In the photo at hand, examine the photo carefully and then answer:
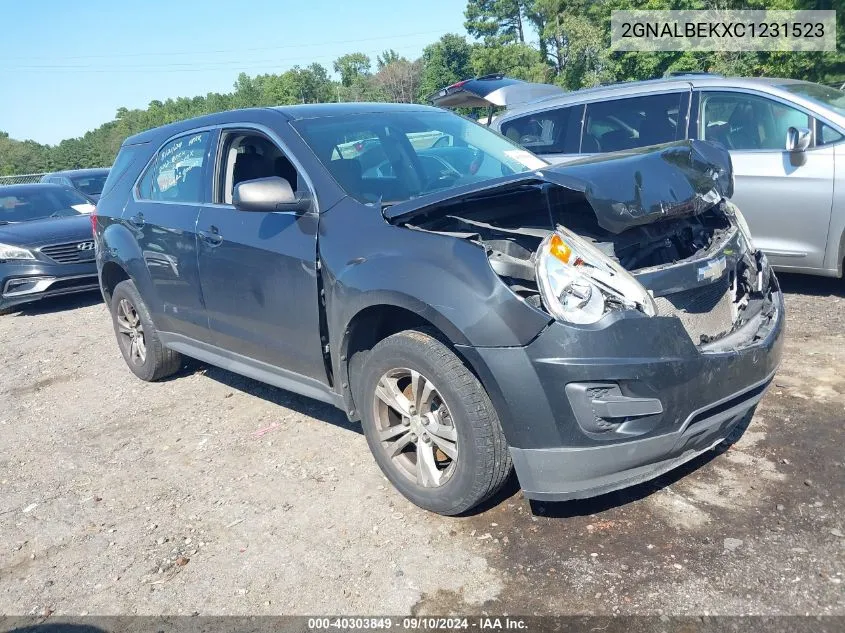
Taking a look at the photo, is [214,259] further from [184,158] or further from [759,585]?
[759,585]

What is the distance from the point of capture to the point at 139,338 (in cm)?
577

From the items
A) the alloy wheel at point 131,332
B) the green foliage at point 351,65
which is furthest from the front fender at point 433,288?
the green foliage at point 351,65

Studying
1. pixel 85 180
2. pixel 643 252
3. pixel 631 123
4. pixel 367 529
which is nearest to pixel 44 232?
pixel 85 180

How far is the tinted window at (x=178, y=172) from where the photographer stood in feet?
15.1

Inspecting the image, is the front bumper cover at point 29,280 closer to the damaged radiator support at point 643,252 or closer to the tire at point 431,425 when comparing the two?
the tire at point 431,425

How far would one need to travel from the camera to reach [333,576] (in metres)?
3.03

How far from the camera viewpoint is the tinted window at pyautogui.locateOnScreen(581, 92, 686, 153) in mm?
6488

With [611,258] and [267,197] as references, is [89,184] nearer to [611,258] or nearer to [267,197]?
[267,197]

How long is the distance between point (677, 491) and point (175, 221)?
3.29m

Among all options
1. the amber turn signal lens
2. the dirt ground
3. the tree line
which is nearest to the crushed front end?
the amber turn signal lens

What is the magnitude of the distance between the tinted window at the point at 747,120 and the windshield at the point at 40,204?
7.92 metres

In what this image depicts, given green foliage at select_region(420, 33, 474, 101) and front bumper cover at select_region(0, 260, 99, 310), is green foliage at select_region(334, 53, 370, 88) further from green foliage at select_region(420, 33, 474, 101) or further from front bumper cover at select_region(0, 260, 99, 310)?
front bumper cover at select_region(0, 260, 99, 310)

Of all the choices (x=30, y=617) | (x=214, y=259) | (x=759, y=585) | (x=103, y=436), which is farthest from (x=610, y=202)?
(x=103, y=436)

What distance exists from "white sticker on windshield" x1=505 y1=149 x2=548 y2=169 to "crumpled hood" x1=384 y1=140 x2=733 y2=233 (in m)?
0.98
